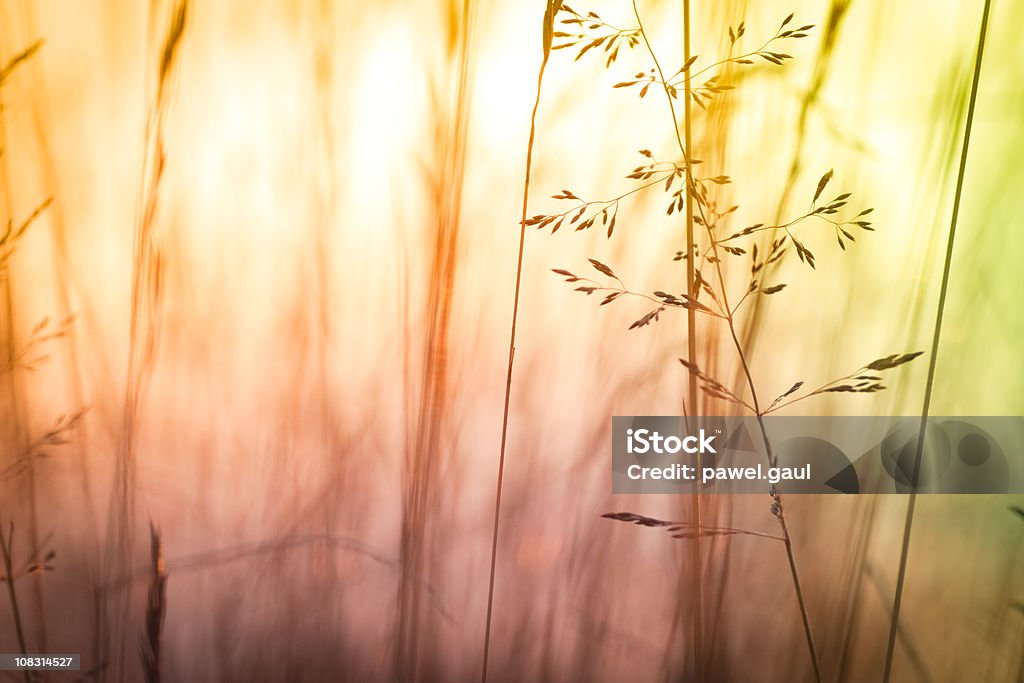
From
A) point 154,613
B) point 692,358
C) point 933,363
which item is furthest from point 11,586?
point 933,363

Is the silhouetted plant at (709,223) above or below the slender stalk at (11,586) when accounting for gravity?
above

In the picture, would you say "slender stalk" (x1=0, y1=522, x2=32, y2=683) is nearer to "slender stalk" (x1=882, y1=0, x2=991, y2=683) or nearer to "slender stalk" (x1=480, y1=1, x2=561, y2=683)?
"slender stalk" (x1=480, y1=1, x2=561, y2=683)

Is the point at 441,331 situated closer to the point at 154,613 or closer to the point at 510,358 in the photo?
the point at 510,358

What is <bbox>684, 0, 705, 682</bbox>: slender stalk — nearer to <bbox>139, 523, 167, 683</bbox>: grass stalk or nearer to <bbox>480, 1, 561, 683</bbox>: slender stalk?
<bbox>480, 1, 561, 683</bbox>: slender stalk

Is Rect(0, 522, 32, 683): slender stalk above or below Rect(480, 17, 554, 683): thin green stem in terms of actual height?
below

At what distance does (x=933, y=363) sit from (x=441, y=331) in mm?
582

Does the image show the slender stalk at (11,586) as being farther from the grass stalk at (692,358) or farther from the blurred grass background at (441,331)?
the grass stalk at (692,358)

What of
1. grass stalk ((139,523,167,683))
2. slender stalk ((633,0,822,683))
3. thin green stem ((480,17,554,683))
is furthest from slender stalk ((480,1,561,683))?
grass stalk ((139,523,167,683))

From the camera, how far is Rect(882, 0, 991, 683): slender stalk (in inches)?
22.8

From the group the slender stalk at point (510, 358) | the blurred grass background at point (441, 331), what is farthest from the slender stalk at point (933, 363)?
the slender stalk at point (510, 358)

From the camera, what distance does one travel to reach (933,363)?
61 cm

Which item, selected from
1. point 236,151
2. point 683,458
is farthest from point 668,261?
point 236,151

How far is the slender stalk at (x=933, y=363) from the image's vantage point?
58 centimetres

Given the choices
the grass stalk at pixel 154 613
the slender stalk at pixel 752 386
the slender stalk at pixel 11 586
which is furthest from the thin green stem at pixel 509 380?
the slender stalk at pixel 11 586
